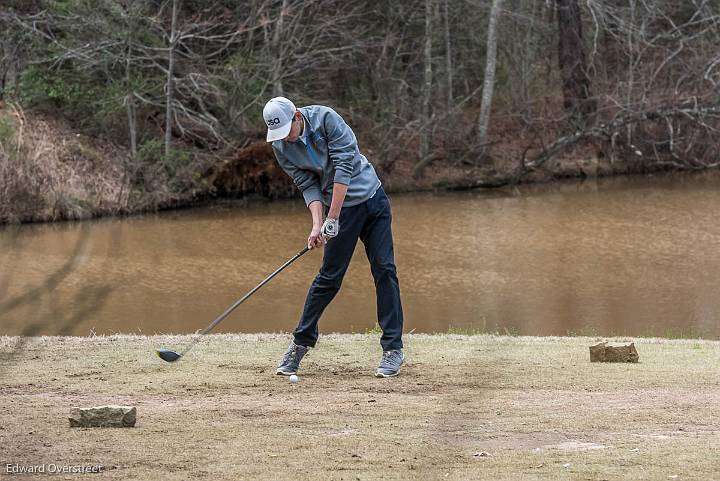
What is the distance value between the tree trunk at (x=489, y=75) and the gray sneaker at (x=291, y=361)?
23975 millimetres

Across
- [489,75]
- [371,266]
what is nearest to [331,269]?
[371,266]

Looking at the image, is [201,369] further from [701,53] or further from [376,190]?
[701,53]

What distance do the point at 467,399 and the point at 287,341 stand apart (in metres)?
2.94

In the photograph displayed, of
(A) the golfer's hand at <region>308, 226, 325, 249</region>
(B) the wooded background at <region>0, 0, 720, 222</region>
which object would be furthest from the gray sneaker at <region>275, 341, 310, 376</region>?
(B) the wooded background at <region>0, 0, 720, 222</region>

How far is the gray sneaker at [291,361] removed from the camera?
268 inches

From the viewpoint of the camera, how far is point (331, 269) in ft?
22.4

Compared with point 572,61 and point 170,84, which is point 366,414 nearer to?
point 170,84

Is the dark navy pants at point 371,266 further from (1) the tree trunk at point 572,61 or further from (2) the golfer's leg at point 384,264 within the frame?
(1) the tree trunk at point 572,61

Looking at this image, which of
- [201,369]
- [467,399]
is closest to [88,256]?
[201,369]

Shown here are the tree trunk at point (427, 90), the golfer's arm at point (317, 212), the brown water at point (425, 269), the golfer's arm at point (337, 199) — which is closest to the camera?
the golfer's arm at point (337, 199)

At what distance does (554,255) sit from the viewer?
1842cm

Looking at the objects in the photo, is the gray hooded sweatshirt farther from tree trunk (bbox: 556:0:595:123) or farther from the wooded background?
tree trunk (bbox: 556:0:595:123)

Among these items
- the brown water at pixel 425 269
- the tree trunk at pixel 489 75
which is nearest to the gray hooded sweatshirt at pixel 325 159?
the brown water at pixel 425 269

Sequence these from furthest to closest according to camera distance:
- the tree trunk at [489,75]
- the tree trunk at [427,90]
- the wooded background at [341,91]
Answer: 1. the tree trunk at [489,75]
2. the tree trunk at [427,90]
3. the wooded background at [341,91]
